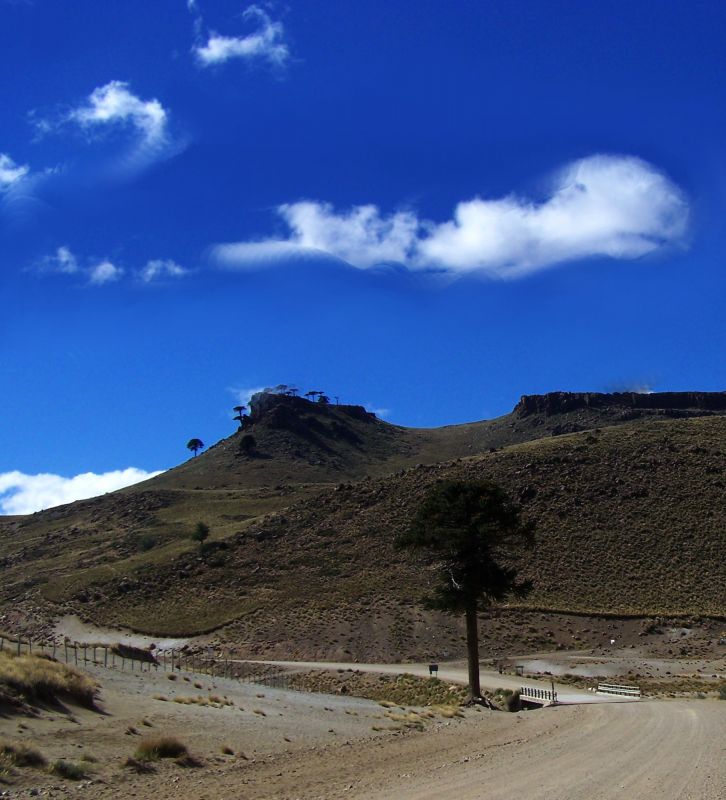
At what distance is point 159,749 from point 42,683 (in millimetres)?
5916

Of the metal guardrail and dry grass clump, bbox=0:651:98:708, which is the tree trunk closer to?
the metal guardrail

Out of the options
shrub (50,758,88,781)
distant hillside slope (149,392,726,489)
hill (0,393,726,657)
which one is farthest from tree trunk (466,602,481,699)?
distant hillside slope (149,392,726,489)

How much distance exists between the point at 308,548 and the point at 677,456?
141 ft

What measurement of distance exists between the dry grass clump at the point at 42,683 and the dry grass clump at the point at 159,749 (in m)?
4.52

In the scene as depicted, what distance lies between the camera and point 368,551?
257 ft

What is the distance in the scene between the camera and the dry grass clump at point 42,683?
20.1 metres

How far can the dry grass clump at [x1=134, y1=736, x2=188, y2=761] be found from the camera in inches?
Result: 659

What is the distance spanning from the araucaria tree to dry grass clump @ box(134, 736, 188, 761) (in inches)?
731

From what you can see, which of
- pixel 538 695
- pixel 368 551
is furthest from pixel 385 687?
pixel 368 551

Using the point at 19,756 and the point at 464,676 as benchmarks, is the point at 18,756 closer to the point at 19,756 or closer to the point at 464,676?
the point at 19,756

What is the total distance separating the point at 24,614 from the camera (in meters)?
78.8

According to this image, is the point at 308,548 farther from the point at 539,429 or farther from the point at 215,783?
the point at 539,429

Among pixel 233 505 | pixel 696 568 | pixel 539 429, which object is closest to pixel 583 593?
pixel 696 568

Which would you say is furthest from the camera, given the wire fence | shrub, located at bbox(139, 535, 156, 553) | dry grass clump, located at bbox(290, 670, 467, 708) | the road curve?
shrub, located at bbox(139, 535, 156, 553)
